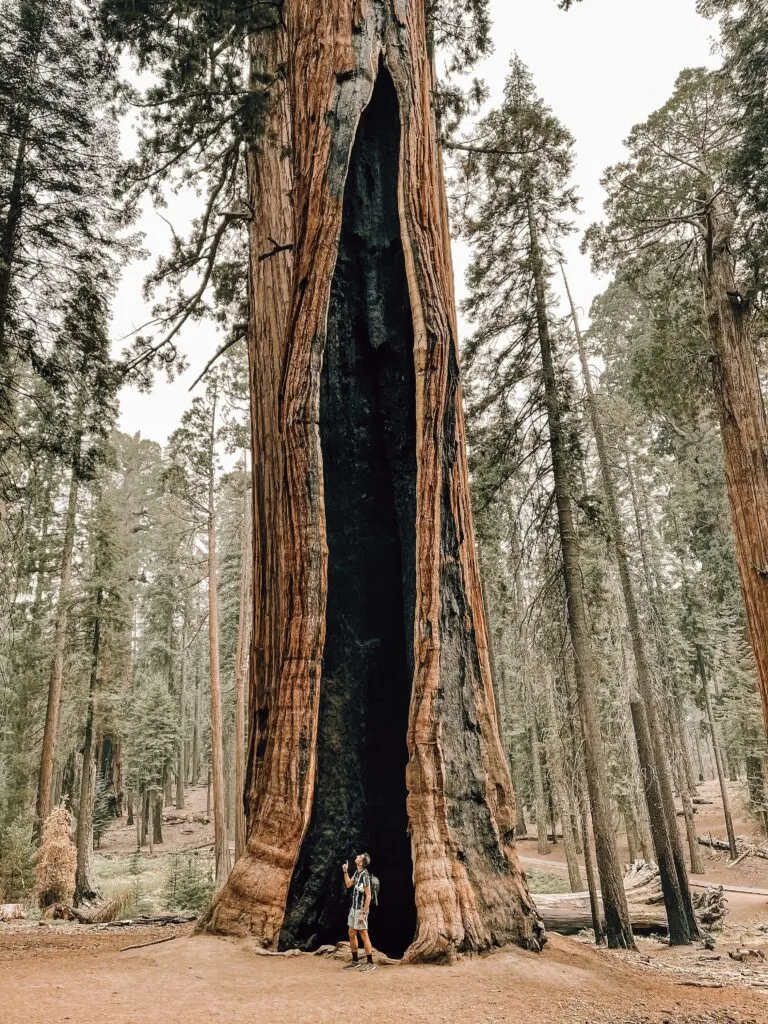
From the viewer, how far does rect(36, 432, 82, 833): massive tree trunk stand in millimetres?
17547

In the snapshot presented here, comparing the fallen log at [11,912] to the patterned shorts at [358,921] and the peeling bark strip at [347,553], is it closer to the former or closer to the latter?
the peeling bark strip at [347,553]

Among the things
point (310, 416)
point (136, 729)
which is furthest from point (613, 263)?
point (136, 729)

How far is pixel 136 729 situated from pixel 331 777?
2942 cm

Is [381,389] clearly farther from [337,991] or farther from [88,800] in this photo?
[88,800]

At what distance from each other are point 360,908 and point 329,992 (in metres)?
0.85

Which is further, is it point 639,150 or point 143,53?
point 639,150

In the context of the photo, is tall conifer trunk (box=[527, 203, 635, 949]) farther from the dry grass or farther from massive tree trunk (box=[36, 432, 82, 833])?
massive tree trunk (box=[36, 432, 82, 833])

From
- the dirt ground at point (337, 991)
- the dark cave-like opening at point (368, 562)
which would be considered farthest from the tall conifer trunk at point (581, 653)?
the dark cave-like opening at point (368, 562)

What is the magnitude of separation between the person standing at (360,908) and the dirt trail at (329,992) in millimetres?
182

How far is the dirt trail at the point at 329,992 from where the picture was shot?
2838 millimetres

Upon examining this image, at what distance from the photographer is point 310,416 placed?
4.74 m

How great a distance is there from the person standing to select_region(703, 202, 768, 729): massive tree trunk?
17.7 feet

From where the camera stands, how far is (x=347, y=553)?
5293 mm

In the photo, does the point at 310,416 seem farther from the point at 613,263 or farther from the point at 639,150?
the point at 639,150
